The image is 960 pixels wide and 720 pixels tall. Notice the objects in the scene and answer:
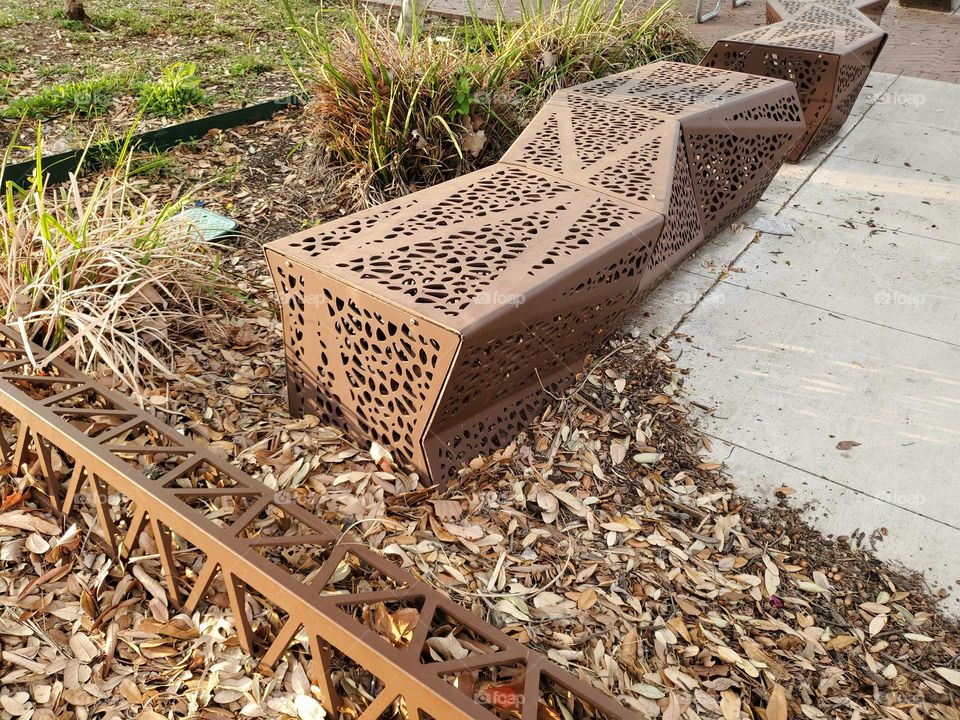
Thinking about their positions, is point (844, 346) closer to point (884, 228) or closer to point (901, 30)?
point (884, 228)

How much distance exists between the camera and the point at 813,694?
2.11 metres

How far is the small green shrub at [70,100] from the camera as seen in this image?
497 cm

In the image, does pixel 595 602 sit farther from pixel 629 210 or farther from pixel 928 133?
pixel 928 133

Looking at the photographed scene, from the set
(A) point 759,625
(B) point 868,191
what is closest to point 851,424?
(A) point 759,625

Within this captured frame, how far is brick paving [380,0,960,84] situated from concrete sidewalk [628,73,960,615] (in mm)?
2352

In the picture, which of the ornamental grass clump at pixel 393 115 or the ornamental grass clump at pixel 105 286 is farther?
the ornamental grass clump at pixel 393 115

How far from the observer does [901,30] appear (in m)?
8.09

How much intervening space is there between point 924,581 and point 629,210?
1700 mm

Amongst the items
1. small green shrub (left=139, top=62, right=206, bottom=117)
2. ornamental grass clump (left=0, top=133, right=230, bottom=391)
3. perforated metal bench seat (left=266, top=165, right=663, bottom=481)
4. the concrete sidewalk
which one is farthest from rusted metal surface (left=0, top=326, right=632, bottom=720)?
small green shrub (left=139, top=62, right=206, bottom=117)

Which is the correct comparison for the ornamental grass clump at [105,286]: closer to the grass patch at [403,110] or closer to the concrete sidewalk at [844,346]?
Answer: the grass patch at [403,110]

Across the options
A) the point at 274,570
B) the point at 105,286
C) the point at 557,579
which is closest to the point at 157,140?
the point at 105,286

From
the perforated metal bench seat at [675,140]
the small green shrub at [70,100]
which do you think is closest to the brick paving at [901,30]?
the perforated metal bench seat at [675,140]

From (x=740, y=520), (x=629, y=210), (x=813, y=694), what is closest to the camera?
(x=813, y=694)

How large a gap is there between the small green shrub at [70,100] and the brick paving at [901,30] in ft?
9.93
